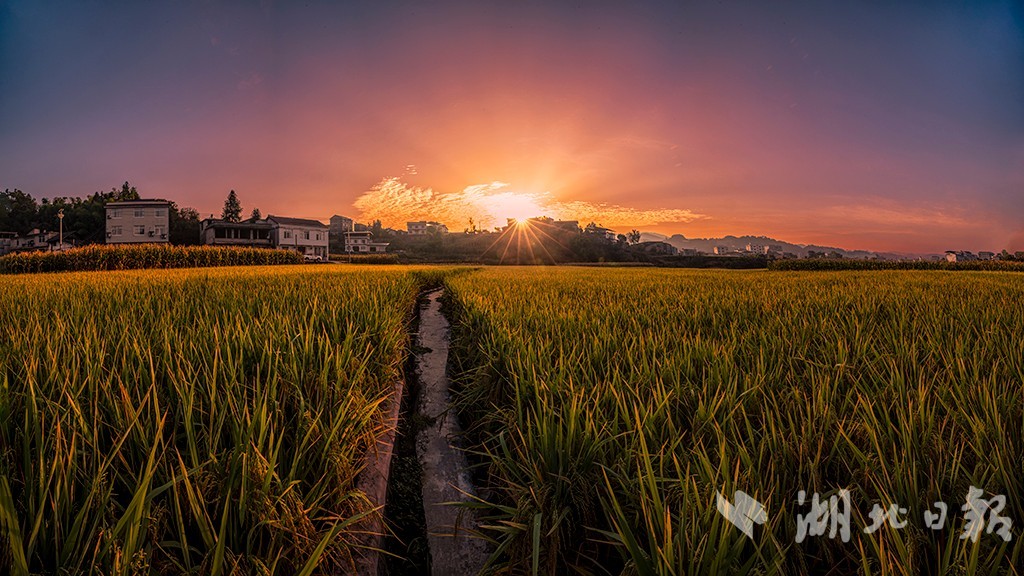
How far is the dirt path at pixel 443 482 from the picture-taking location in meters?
1.77

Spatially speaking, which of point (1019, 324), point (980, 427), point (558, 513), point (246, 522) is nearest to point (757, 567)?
point (558, 513)

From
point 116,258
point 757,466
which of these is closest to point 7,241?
point 116,258

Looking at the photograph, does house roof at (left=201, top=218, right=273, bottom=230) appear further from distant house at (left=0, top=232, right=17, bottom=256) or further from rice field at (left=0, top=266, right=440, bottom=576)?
rice field at (left=0, top=266, right=440, bottom=576)

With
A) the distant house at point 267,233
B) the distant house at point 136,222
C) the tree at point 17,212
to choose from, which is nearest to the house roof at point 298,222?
the distant house at point 267,233

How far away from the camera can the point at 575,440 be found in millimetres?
1529

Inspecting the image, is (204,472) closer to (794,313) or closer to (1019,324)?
(794,313)

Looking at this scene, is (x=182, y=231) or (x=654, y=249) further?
(x=654, y=249)

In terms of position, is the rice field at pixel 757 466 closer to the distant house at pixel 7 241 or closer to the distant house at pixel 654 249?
the distant house at pixel 654 249

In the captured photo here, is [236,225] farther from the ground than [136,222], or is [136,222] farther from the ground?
[236,225]

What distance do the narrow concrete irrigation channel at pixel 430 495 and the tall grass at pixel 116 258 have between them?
72.8 feet

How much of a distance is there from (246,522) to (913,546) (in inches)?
69.7

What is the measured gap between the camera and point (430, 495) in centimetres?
228

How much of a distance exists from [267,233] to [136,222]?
1412cm

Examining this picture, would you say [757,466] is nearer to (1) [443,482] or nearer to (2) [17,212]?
(1) [443,482]
